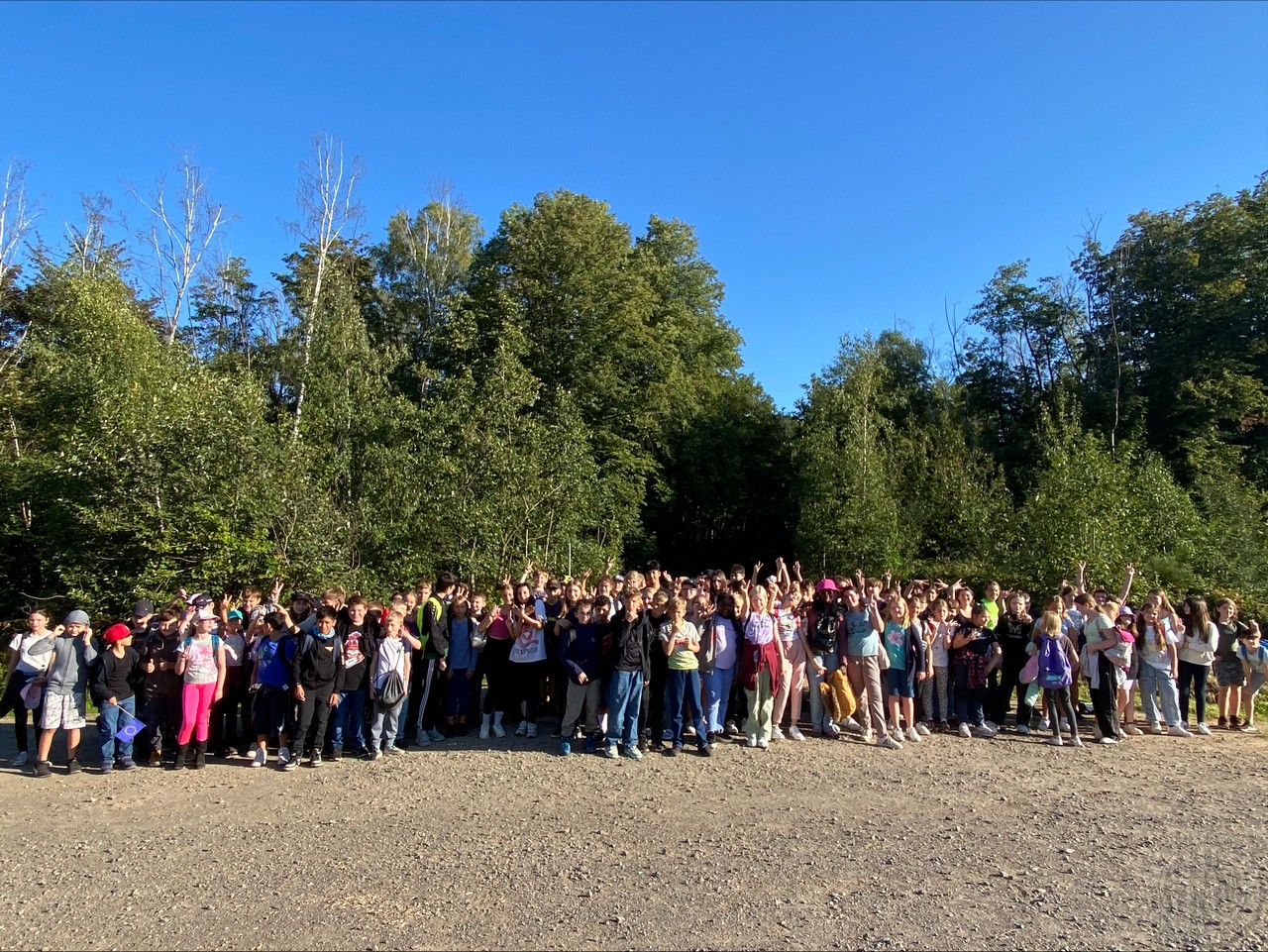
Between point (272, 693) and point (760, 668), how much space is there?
205 inches

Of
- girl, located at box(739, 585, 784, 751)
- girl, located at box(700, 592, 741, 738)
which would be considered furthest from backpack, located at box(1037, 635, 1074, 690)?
girl, located at box(700, 592, 741, 738)

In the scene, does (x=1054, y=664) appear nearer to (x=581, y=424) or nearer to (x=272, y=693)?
(x=272, y=693)

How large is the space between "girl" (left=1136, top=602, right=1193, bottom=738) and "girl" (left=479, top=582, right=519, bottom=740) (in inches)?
302

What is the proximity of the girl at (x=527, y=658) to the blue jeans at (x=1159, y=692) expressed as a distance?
739 centimetres

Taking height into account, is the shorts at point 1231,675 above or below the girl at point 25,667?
above

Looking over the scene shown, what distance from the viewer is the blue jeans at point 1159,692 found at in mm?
9406

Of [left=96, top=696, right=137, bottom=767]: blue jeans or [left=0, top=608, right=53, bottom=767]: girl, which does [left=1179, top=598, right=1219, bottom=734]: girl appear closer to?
[left=96, top=696, right=137, bottom=767]: blue jeans

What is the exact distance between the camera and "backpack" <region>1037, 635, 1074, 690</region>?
344 inches

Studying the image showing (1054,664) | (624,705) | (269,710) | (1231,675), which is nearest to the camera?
(269,710)

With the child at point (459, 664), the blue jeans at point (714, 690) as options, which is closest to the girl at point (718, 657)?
the blue jeans at point (714, 690)

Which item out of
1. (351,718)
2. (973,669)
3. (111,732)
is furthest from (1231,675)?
(111,732)

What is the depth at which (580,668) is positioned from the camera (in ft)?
27.3

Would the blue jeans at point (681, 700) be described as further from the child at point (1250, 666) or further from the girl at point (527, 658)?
the child at point (1250, 666)

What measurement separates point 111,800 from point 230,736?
1800mm
